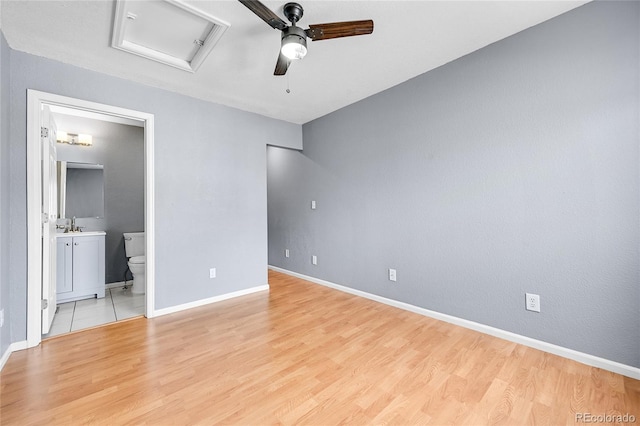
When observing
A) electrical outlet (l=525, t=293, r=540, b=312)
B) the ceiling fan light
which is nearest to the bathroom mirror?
the ceiling fan light

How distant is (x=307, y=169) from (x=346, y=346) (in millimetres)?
2751

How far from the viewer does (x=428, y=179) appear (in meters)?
2.78

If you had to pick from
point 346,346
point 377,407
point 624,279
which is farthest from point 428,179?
point 377,407

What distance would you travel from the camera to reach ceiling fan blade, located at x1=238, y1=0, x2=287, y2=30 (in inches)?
56.3

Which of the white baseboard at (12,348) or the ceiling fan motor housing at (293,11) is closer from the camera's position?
the ceiling fan motor housing at (293,11)

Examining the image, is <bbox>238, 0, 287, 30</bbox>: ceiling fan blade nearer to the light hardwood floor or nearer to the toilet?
the light hardwood floor

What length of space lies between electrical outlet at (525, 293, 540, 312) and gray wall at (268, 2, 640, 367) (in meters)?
0.04

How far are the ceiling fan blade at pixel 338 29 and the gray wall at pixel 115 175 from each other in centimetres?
375

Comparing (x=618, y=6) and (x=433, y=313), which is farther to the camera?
(x=433, y=313)

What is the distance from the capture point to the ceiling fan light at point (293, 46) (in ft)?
5.61

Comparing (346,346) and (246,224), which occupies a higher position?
(246,224)

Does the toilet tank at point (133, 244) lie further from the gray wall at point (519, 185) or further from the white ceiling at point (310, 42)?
the gray wall at point (519, 185)

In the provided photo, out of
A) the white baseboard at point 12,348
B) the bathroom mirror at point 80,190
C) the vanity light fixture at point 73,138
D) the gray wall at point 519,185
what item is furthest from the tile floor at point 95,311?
the gray wall at point 519,185

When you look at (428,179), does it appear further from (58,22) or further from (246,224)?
(58,22)
